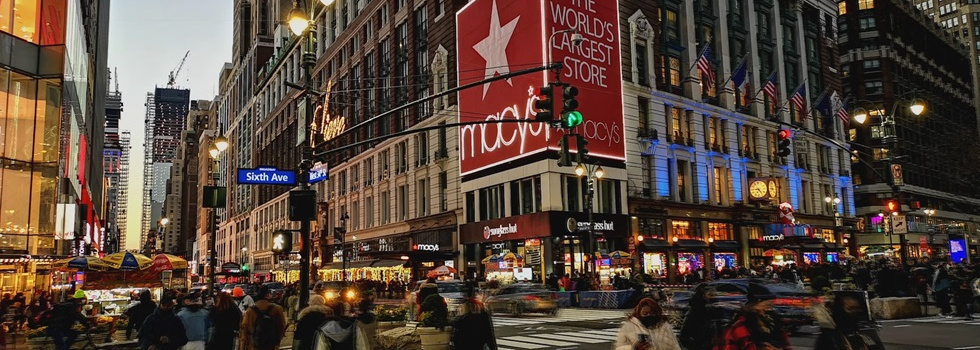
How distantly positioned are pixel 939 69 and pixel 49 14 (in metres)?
111

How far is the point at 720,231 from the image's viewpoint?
54625mm

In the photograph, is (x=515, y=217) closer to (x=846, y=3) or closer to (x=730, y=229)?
(x=730, y=229)

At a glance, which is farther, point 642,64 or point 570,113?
point 642,64

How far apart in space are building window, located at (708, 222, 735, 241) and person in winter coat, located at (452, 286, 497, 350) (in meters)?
45.7

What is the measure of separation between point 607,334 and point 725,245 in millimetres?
35233

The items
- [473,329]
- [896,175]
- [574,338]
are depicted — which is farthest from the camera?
[896,175]

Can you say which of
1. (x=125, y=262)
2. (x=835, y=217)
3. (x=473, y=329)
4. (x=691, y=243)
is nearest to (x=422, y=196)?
(x=691, y=243)

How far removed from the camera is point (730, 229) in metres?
55.5

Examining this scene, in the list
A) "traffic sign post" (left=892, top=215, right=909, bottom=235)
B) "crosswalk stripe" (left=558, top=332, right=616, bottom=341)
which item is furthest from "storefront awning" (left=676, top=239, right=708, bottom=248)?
"crosswalk stripe" (left=558, top=332, right=616, bottom=341)

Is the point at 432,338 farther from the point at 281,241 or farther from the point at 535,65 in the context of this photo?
the point at 535,65

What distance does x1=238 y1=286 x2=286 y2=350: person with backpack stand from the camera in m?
10.7

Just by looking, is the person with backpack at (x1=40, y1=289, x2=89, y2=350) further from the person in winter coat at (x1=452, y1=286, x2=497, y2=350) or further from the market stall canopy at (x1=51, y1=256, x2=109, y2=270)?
the person in winter coat at (x1=452, y1=286, x2=497, y2=350)

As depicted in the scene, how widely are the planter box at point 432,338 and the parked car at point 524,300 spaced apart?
11.7m

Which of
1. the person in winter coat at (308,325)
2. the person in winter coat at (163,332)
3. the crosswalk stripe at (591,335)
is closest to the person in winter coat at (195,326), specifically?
the person in winter coat at (163,332)
